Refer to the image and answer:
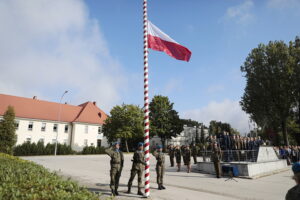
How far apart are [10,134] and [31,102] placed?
1656 centimetres

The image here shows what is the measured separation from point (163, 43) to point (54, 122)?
42581 mm

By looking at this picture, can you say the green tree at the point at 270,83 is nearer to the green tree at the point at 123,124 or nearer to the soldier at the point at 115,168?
the green tree at the point at 123,124

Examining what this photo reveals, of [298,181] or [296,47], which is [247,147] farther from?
[296,47]

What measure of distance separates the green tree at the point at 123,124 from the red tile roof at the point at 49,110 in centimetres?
564

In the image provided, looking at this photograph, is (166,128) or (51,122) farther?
(166,128)

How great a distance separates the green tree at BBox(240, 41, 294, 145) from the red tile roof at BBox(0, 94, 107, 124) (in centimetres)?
3052

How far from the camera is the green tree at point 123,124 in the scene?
4016 centimetres

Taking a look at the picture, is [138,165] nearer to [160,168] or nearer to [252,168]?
[160,168]

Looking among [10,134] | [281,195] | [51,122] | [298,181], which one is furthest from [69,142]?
[298,181]

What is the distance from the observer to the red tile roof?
42.7m

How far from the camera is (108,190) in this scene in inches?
320

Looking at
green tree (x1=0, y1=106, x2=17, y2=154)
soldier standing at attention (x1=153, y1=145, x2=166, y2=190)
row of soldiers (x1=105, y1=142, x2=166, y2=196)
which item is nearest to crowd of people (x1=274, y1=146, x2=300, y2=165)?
soldier standing at attention (x1=153, y1=145, x2=166, y2=190)

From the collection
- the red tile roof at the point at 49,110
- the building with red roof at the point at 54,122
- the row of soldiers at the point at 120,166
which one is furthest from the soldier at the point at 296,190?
the red tile roof at the point at 49,110

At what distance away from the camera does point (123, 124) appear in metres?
40.8
